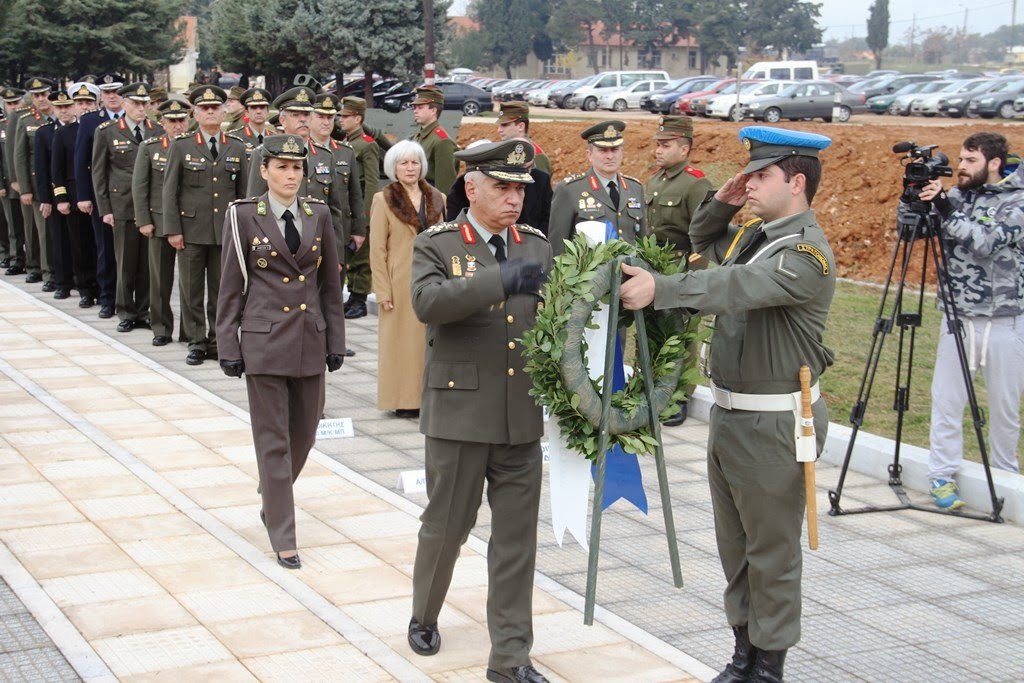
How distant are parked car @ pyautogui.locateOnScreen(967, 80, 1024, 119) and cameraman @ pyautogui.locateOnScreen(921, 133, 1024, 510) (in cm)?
3908

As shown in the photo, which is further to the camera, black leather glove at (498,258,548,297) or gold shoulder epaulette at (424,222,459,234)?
gold shoulder epaulette at (424,222,459,234)

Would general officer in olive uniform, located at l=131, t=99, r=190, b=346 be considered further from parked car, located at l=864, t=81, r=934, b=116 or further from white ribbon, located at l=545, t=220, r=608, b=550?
parked car, located at l=864, t=81, r=934, b=116

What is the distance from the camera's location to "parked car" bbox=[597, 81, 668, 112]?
5553 cm

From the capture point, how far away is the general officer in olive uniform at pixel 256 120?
40.5 feet

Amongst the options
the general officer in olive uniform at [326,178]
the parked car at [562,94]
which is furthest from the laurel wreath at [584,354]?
the parked car at [562,94]

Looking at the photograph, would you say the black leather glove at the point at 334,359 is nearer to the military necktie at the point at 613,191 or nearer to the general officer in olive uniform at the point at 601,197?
the general officer in olive uniform at the point at 601,197

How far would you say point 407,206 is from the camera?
31.7ft

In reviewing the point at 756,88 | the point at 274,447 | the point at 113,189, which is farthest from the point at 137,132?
the point at 756,88

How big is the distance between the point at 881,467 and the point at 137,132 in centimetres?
838

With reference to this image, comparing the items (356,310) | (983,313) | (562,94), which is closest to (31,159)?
(356,310)

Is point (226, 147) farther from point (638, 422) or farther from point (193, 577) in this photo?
point (638, 422)

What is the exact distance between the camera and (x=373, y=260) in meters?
9.74

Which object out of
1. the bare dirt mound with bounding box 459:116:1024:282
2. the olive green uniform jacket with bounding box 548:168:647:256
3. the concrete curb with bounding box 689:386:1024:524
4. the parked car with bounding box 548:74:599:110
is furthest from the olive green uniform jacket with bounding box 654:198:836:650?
the parked car with bounding box 548:74:599:110

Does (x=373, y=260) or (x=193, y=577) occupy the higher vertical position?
(x=373, y=260)
